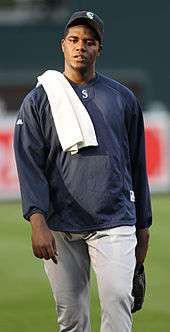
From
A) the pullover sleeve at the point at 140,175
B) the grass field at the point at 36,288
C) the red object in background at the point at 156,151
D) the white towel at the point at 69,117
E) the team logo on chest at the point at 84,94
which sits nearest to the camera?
the white towel at the point at 69,117

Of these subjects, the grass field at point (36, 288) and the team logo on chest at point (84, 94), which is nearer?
the team logo on chest at point (84, 94)

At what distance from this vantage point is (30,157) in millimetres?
6445

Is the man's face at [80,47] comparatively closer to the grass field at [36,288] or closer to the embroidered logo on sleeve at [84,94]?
the embroidered logo on sleeve at [84,94]

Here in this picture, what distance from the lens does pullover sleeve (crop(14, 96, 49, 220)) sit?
641 centimetres

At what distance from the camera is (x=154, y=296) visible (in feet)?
36.0

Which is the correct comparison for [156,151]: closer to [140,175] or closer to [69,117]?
[140,175]

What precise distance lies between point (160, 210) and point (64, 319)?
Result: 1178 cm

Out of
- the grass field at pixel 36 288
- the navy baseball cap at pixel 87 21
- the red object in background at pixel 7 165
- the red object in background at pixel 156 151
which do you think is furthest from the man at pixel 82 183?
the red object in background at pixel 156 151

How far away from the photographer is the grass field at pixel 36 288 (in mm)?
9625

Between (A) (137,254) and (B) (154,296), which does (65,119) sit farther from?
(B) (154,296)

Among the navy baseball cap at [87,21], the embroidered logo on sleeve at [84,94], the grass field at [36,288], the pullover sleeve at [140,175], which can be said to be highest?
the navy baseball cap at [87,21]

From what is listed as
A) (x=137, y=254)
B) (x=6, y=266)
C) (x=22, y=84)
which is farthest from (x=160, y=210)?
(x=22, y=84)

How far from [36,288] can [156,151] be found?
1005 centimetres

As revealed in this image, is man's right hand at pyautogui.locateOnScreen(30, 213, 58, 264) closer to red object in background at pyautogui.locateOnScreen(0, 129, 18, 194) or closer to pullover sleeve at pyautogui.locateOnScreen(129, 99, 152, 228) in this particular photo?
pullover sleeve at pyautogui.locateOnScreen(129, 99, 152, 228)
